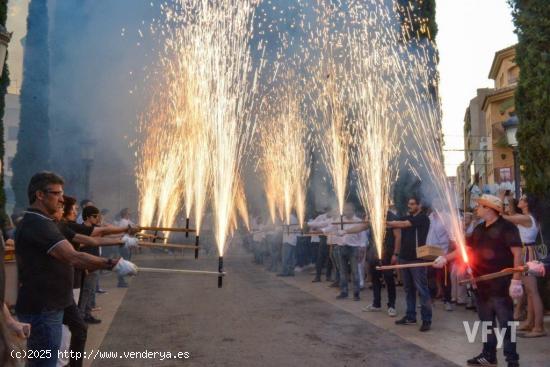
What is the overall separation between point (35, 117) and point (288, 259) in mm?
20595

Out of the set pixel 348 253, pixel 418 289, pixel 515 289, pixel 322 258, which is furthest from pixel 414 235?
pixel 322 258

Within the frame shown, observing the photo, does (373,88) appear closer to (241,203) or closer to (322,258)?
(322,258)

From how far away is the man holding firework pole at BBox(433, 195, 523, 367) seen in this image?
243 inches

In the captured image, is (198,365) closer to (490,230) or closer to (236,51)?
(490,230)

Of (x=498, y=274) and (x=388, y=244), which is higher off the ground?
(x=388, y=244)

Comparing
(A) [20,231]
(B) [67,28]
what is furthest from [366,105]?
(B) [67,28]

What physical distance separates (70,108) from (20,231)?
2737 centimetres

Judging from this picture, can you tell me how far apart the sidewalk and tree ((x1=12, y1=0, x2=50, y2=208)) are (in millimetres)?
23537

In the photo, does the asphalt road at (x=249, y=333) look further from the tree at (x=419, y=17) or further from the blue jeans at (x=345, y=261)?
the tree at (x=419, y=17)

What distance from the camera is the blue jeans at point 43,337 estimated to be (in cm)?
439

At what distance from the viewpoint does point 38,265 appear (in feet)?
14.7

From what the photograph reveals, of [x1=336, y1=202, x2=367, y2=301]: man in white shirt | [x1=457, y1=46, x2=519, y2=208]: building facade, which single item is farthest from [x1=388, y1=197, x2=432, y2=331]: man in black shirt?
[x1=457, y1=46, x2=519, y2=208]: building facade

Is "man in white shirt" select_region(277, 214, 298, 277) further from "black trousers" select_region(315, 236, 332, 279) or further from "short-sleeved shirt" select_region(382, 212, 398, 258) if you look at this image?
"short-sleeved shirt" select_region(382, 212, 398, 258)

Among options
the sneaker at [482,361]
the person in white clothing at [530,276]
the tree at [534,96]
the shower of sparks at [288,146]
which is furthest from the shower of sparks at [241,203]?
the sneaker at [482,361]
